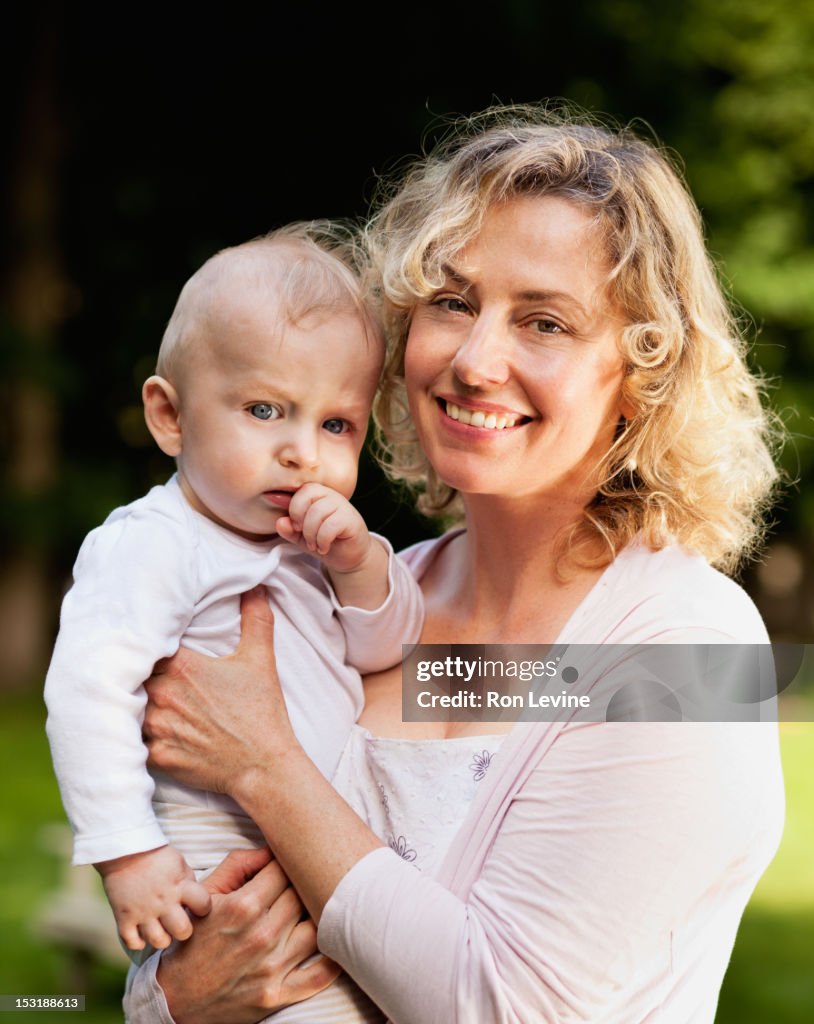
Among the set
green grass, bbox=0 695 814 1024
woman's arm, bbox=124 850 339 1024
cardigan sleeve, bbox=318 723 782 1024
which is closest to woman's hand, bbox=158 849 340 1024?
woman's arm, bbox=124 850 339 1024

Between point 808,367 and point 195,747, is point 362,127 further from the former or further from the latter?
point 195,747

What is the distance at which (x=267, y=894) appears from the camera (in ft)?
7.01

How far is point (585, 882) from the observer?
75.4 inches

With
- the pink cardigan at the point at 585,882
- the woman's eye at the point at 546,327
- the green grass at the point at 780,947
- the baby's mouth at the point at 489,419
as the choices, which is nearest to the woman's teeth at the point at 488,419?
the baby's mouth at the point at 489,419

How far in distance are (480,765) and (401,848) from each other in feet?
0.64

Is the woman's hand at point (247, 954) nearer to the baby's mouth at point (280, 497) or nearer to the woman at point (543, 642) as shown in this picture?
the woman at point (543, 642)

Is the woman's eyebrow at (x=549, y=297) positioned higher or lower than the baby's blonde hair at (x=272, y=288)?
lower

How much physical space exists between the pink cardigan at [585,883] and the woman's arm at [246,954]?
3.8 inches

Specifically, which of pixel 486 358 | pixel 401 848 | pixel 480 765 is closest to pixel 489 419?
pixel 486 358

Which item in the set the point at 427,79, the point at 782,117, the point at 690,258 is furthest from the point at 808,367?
the point at 690,258

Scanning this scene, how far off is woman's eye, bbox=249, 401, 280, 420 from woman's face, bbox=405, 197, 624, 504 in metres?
0.29

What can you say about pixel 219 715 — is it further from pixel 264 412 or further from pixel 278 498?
pixel 264 412

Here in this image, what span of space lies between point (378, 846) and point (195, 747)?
0.37 m

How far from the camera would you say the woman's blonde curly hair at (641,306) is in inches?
90.6
